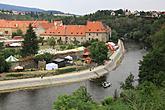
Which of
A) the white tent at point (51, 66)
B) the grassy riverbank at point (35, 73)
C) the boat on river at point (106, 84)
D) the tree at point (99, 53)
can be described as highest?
the tree at point (99, 53)

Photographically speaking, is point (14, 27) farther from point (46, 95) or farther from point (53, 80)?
point (46, 95)

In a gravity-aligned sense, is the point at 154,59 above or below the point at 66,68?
above

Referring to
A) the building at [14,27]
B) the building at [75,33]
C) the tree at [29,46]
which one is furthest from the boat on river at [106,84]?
the building at [14,27]

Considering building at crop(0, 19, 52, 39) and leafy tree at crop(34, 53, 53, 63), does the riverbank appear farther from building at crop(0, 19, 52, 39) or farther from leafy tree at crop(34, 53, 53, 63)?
building at crop(0, 19, 52, 39)

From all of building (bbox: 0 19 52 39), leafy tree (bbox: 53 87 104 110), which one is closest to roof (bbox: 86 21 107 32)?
building (bbox: 0 19 52 39)

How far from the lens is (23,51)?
130 feet

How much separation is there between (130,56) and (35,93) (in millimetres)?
23996

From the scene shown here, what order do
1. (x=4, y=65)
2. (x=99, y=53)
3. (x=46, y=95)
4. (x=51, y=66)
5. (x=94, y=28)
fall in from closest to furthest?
(x=46, y=95), (x=4, y=65), (x=51, y=66), (x=99, y=53), (x=94, y=28)

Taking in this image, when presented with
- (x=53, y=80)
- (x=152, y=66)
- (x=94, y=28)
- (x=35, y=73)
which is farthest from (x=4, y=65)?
(x=94, y=28)

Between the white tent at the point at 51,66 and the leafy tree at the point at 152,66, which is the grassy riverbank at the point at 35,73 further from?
the leafy tree at the point at 152,66

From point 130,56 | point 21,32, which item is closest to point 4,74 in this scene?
point 130,56

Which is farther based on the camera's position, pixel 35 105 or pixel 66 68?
pixel 66 68

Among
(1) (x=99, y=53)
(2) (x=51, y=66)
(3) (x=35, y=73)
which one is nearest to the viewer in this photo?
(3) (x=35, y=73)

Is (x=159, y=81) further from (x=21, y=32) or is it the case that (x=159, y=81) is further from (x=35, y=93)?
(x=21, y=32)
